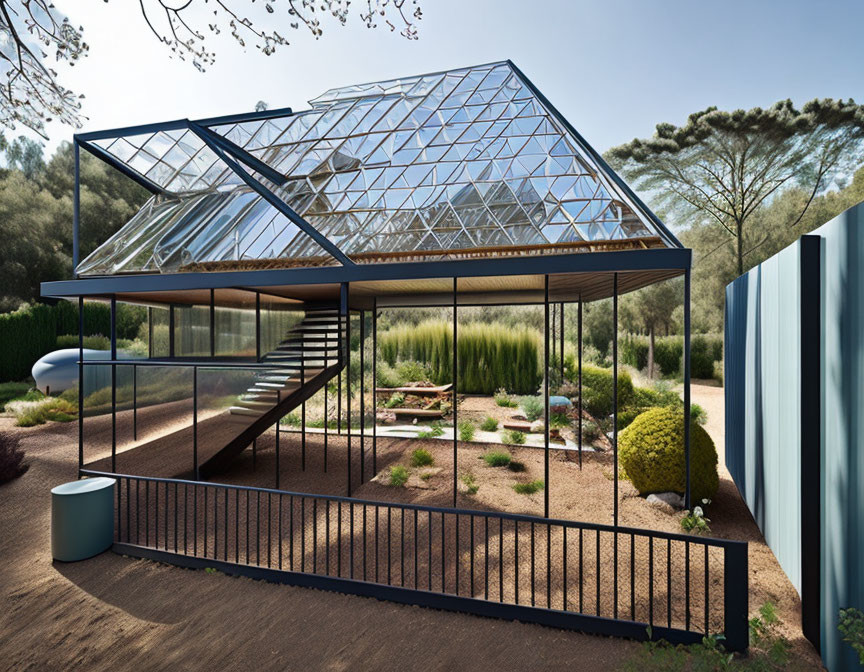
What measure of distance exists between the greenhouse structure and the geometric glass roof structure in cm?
4

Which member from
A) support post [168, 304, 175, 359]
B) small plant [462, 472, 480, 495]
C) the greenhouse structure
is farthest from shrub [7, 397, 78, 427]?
small plant [462, 472, 480, 495]

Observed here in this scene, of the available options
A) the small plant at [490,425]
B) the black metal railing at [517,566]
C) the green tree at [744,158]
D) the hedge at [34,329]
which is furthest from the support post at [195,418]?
the green tree at [744,158]

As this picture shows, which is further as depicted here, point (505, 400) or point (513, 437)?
point (505, 400)

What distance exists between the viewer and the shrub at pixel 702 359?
21391 millimetres

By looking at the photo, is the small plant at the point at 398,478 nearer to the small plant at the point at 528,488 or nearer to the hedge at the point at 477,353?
the small plant at the point at 528,488

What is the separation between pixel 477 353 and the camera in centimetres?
1391

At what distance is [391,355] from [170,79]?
887 cm

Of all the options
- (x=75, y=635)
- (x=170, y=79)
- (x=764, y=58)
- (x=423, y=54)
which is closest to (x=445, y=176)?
(x=170, y=79)

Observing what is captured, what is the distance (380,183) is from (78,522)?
21.2 feet

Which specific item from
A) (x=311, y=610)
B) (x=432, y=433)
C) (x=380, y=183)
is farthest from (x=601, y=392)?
(x=311, y=610)

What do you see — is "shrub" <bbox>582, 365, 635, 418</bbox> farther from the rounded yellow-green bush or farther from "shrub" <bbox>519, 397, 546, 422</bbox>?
the rounded yellow-green bush

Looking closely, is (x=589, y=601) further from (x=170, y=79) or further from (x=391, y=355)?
(x=391, y=355)

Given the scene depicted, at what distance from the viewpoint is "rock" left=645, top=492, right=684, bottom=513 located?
6.75m

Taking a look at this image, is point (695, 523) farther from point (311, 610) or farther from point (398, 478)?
point (311, 610)
